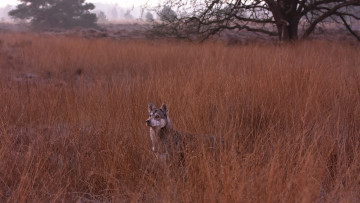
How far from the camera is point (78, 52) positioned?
10000mm

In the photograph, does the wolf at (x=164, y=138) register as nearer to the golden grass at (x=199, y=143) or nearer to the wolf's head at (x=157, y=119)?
the wolf's head at (x=157, y=119)

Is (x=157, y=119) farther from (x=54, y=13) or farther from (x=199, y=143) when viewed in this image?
(x=54, y=13)

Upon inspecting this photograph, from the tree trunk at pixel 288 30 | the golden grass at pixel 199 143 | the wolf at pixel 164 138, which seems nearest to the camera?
the golden grass at pixel 199 143

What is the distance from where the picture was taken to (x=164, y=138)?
319 centimetres

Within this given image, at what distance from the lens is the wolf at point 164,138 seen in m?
2.93

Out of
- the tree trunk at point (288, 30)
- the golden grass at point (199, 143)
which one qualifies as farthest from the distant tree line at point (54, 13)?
the golden grass at point (199, 143)

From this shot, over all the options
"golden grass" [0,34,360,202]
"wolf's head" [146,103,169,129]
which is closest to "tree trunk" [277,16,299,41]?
"golden grass" [0,34,360,202]

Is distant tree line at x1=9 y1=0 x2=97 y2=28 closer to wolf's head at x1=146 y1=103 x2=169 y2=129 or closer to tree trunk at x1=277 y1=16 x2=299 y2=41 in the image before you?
tree trunk at x1=277 y1=16 x2=299 y2=41

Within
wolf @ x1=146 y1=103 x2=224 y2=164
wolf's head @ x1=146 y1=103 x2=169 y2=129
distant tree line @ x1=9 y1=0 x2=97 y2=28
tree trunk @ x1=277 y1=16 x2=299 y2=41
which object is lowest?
wolf @ x1=146 y1=103 x2=224 y2=164

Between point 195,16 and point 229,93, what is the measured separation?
8913 mm

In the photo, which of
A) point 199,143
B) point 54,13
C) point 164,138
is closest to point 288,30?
point 164,138

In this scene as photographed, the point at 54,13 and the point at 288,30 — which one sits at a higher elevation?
the point at 54,13

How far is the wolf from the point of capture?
2934 mm

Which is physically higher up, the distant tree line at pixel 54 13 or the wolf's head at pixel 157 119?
the distant tree line at pixel 54 13
